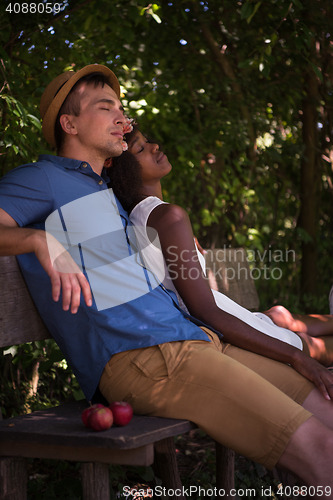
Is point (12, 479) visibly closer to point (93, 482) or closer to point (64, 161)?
point (93, 482)

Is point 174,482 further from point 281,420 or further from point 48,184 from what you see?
point 48,184

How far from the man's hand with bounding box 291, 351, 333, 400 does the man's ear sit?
49.6 inches

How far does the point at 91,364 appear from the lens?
1.61m


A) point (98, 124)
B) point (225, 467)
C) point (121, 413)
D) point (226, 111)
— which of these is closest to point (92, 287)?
point (121, 413)

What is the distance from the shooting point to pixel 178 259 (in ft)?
6.05

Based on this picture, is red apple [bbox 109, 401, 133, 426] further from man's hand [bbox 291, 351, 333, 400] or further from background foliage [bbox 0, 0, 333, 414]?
background foliage [bbox 0, 0, 333, 414]

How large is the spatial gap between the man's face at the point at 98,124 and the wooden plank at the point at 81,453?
3.73 feet

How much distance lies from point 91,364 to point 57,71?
2169mm

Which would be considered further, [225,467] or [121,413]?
[225,467]

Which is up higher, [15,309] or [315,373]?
[15,309]

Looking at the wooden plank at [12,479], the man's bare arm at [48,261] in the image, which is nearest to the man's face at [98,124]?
the man's bare arm at [48,261]

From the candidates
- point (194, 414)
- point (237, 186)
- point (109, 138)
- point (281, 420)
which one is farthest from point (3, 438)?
point (237, 186)

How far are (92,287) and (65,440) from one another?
525 mm

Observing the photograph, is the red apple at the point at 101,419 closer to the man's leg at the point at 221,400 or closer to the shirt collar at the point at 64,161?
the man's leg at the point at 221,400
